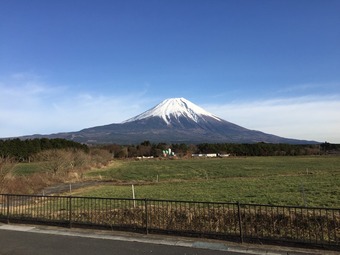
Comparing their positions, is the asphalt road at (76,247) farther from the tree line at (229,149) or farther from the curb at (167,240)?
the tree line at (229,149)

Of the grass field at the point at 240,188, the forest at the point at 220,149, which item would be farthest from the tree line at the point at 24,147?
the grass field at the point at 240,188

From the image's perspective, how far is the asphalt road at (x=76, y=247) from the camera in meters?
7.08

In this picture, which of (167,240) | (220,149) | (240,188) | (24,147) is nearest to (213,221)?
(167,240)

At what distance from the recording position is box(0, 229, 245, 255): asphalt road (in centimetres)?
708

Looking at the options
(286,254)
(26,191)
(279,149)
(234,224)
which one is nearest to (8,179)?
(26,191)

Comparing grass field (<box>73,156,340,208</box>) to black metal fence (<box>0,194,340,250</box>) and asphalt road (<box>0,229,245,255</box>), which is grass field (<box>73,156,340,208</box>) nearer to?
black metal fence (<box>0,194,340,250</box>)

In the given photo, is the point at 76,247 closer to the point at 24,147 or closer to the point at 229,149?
the point at 24,147

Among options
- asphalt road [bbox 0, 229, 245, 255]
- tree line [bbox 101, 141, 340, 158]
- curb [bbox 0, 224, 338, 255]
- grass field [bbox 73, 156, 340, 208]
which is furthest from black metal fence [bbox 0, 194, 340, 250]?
tree line [bbox 101, 141, 340, 158]

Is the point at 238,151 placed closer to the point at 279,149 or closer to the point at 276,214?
the point at 279,149

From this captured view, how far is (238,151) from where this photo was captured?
124000mm

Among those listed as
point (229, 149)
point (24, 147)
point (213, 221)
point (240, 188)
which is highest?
point (24, 147)

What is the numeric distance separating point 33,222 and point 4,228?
75 centimetres

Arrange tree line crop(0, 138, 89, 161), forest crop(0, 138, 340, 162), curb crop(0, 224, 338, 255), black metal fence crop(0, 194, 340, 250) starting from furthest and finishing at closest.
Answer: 1. forest crop(0, 138, 340, 162)
2. tree line crop(0, 138, 89, 161)
3. black metal fence crop(0, 194, 340, 250)
4. curb crop(0, 224, 338, 255)

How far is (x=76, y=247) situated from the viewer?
295 inches
